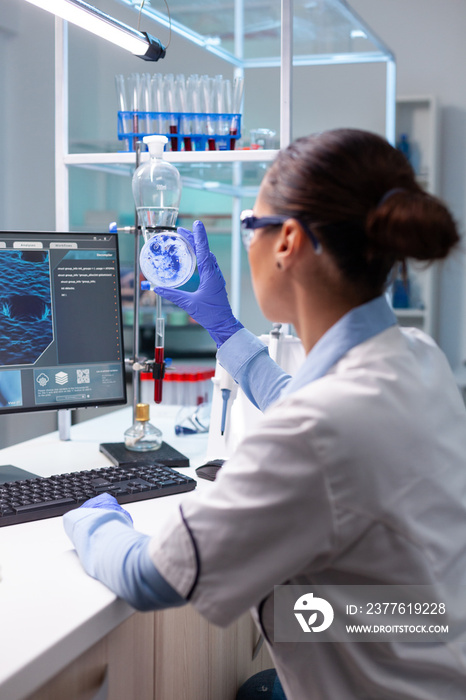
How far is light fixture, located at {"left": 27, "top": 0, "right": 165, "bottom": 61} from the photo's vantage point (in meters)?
1.28

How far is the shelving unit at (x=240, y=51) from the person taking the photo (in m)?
1.62

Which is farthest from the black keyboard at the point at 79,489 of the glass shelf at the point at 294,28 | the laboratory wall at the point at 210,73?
the laboratory wall at the point at 210,73

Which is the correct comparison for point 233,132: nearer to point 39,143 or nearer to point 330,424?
point 330,424

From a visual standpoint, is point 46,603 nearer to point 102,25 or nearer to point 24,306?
point 24,306

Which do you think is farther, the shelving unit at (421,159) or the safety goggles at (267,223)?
the shelving unit at (421,159)

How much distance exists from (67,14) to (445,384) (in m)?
0.98

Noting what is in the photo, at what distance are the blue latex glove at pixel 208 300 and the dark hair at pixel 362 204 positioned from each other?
22.6 inches

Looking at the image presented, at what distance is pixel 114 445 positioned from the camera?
66.2 inches

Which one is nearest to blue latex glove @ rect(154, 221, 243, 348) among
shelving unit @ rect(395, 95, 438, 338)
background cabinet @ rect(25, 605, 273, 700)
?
background cabinet @ rect(25, 605, 273, 700)

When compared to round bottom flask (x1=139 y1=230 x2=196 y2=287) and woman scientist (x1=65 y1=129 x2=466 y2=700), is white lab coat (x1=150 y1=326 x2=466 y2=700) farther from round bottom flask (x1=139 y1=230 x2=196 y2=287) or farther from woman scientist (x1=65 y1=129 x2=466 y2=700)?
round bottom flask (x1=139 y1=230 x2=196 y2=287)

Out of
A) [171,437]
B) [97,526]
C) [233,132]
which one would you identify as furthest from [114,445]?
[233,132]

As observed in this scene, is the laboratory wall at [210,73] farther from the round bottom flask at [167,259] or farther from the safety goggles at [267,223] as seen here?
the safety goggles at [267,223]

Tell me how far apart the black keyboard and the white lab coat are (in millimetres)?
432

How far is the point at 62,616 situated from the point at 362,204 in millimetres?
592
